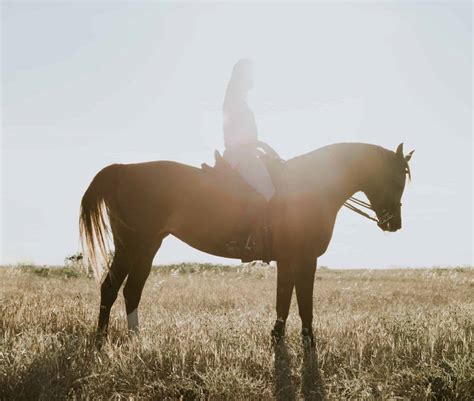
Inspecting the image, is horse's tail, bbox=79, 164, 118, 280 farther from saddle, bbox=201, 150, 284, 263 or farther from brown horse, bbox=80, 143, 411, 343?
saddle, bbox=201, 150, 284, 263

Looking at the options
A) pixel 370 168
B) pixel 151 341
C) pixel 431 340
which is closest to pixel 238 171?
pixel 370 168

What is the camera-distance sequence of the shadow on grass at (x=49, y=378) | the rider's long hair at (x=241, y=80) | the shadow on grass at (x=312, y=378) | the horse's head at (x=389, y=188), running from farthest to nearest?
1. the horse's head at (x=389, y=188)
2. the rider's long hair at (x=241, y=80)
3. the shadow on grass at (x=312, y=378)
4. the shadow on grass at (x=49, y=378)

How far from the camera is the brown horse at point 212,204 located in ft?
20.3

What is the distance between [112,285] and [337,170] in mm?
3461

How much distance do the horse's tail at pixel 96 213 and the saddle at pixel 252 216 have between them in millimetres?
1447

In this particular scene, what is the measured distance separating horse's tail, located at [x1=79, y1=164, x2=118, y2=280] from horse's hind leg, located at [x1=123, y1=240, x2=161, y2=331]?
1.52ft

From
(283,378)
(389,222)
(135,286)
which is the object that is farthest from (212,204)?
(283,378)

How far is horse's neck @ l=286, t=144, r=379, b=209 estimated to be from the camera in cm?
632

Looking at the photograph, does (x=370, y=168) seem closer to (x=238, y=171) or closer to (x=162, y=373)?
(x=238, y=171)

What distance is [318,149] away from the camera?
21.6 ft

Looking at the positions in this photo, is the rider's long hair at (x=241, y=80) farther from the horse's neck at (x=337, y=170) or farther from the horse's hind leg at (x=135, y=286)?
the horse's hind leg at (x=135, y=286)

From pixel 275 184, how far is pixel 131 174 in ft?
6.60

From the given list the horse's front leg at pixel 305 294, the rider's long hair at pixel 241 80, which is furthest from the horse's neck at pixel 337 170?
the rider's long hair at pixel 241 80

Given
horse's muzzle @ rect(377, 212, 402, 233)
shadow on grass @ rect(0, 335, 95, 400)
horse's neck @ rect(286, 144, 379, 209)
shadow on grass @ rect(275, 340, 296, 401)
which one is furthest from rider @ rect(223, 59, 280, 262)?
shadow on grass @ rect(0, 335, 95, 400)
